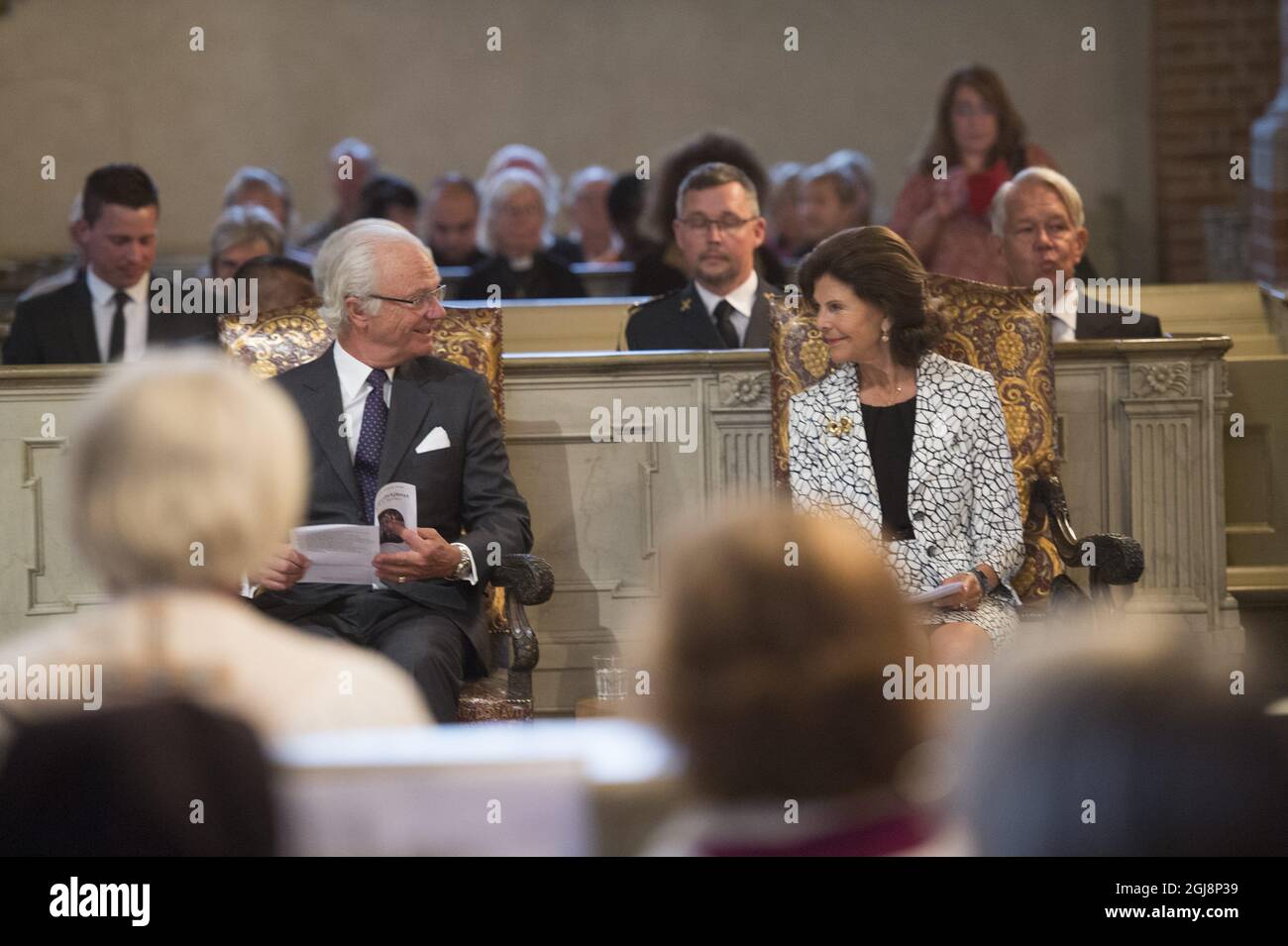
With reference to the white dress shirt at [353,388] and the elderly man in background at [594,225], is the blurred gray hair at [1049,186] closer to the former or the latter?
the white dress shirt at [353,388]

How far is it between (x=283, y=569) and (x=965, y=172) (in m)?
3.10

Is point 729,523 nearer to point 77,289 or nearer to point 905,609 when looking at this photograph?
point 905,609

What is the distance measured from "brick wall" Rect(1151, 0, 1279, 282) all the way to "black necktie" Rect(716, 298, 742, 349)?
17.3 ft

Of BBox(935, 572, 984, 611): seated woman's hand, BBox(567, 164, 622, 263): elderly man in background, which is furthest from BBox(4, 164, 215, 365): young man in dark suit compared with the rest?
BBox(567, 164, 622, 263): elderly man in background

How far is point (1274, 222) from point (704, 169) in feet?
11.5

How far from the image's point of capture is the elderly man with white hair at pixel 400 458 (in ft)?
11.4

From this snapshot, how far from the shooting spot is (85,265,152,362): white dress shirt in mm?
5020

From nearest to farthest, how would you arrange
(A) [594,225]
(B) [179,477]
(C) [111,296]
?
(B) [179,477] < (C) [111,296] < (A) [594,225]

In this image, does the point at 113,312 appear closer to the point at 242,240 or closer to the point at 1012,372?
the point at 242,240

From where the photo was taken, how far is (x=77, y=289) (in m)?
5.02

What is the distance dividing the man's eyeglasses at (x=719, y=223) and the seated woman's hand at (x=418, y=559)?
1469mm

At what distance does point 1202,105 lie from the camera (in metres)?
9.36

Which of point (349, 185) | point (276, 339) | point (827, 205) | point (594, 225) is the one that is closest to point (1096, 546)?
point (276, 339)
